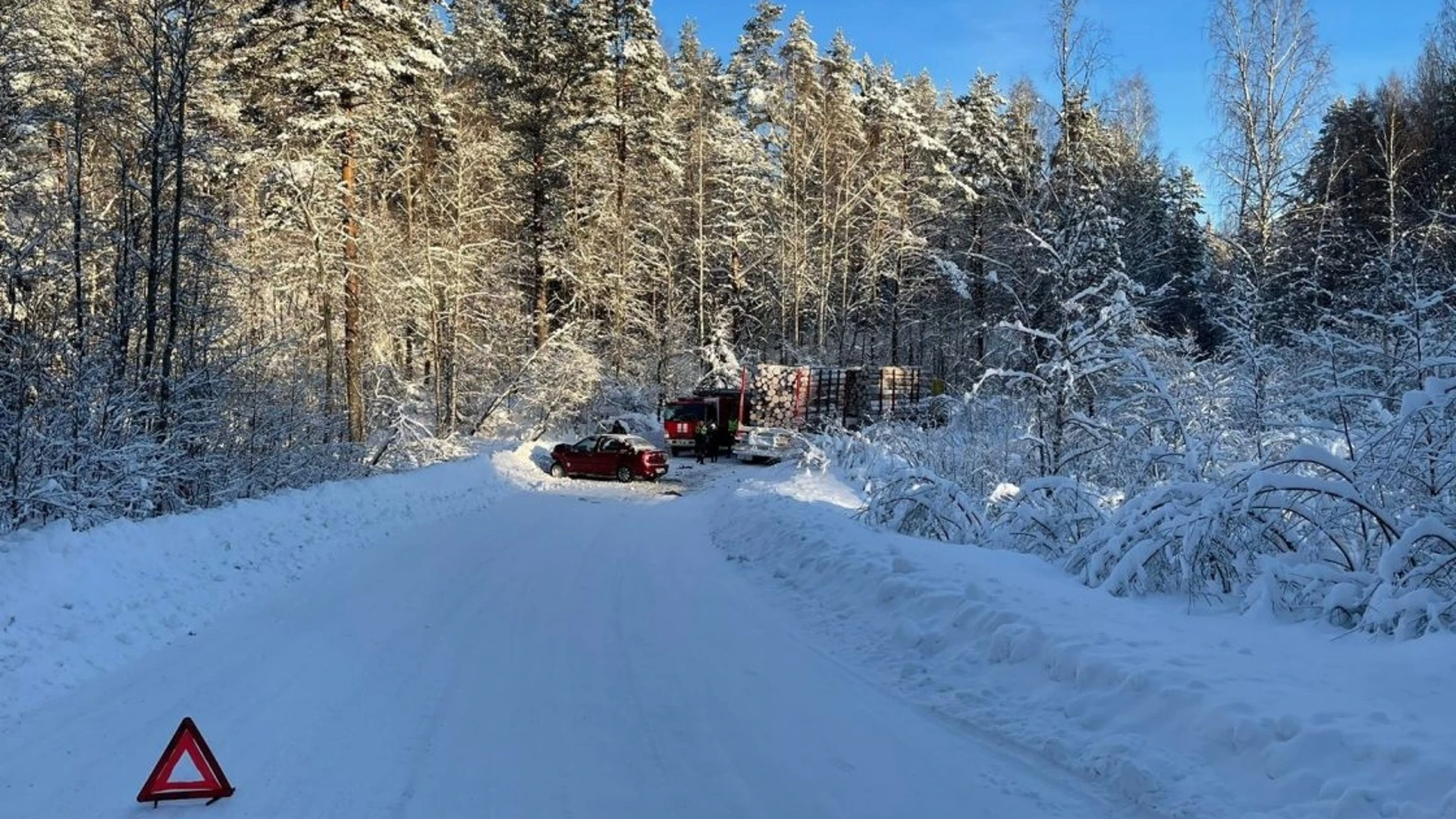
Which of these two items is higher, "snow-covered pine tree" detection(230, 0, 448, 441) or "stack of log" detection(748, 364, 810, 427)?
"snow-covered pine tree" detection(230, 0, 448, 441)

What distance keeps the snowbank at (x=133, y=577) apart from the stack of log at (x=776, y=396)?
679 inches

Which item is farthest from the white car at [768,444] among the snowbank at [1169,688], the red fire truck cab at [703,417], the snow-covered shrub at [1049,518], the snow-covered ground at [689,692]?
the snowbank at [1169,688]

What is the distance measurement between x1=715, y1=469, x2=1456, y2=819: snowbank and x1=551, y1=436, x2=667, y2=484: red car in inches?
667

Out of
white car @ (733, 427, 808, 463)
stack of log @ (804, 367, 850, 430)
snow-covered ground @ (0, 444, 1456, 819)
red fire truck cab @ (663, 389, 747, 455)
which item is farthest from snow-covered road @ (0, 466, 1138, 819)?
red fire truck cab @ (663, 389, 747, 455)

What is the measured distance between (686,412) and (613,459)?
5.86 m

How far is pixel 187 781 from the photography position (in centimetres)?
418

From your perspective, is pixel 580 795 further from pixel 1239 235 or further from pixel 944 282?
pixel 944 282

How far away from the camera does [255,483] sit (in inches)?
579

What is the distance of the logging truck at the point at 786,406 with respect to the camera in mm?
27953

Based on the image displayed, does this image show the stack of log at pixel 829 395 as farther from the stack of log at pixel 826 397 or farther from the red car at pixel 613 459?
the red car at pixel 613 459

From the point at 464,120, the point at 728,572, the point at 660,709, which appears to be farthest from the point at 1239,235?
the point at 464,120

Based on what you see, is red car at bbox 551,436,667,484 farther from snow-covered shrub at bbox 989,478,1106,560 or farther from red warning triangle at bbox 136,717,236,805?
red warning triangle at bbox 136,717,236,805

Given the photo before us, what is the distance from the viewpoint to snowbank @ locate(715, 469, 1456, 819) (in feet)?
12.4

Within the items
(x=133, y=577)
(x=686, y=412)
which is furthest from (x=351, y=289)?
(x=686, y=412)
